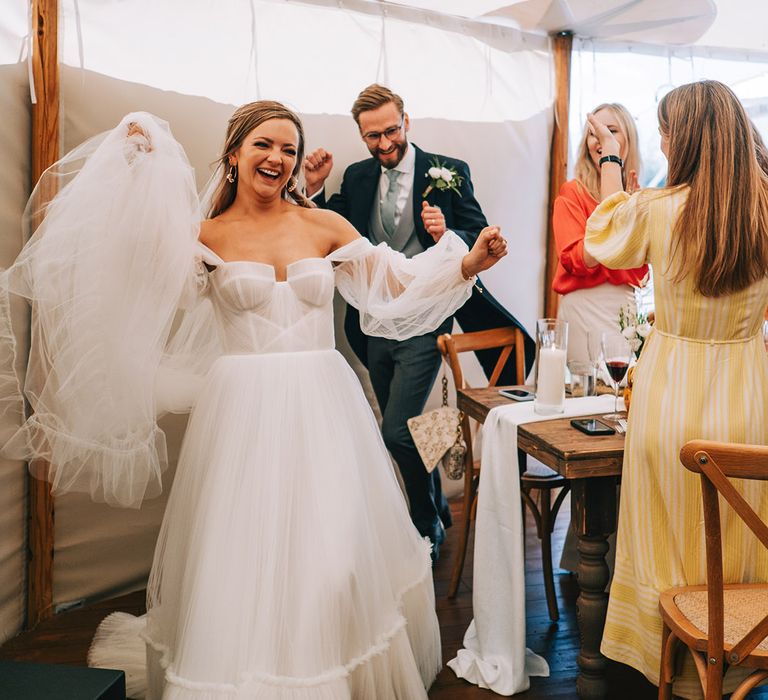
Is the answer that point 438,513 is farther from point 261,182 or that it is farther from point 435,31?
point 435,31

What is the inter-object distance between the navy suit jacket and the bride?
3.07 feet

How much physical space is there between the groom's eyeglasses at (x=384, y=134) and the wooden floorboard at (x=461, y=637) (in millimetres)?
1846

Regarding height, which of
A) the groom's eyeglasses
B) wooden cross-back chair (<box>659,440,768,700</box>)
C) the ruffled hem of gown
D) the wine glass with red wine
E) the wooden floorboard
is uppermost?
the groom's eyeglasses

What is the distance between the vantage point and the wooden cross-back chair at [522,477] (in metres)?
2.73

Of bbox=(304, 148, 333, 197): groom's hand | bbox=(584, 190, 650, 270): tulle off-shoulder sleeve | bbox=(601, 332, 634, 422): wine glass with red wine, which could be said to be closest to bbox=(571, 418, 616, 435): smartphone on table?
bbox=(601, 332, 634, 422): wine glass with red wine

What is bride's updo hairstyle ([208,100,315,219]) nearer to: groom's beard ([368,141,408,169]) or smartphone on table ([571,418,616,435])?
groom's beard ([368,141,408,169])

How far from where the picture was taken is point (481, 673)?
2271 mm

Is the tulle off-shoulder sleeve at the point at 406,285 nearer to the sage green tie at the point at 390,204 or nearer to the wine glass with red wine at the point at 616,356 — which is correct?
the wine glass with red wine at the point at 616,356

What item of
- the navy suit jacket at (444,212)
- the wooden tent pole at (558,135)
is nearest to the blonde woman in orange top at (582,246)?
the navy suit jacket at (444,212)

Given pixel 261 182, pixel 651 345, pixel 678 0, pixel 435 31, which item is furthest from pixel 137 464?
pixel 678 0

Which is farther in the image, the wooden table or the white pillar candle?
the white pillar candle

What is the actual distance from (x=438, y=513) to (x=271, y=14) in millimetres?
2418

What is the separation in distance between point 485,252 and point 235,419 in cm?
88

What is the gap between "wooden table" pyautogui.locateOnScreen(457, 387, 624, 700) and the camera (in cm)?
195
